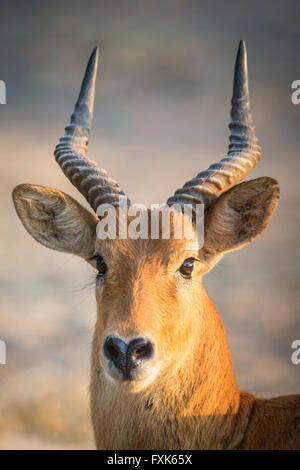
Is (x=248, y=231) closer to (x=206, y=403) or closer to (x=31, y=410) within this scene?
(x=206, y=403)

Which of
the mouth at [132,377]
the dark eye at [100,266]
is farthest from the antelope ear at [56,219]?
the mouth at [132,377]

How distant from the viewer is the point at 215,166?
28.0 ft

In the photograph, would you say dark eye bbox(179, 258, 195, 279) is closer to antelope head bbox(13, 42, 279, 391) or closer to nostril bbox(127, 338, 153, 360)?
antelope head bbox(13, 42, 279, 391)

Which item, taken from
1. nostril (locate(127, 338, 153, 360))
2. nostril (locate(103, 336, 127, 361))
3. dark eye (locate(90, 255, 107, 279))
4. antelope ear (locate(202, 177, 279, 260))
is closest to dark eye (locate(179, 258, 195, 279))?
antelope ear (locate(202, 177, 279, 260))

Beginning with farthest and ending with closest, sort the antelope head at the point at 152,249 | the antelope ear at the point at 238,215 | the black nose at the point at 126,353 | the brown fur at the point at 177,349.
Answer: the antelope ear at the point at 238,215 < the brown fur at the point at 177,349 < the antelope head at the point at 152,249 < the black nose at the point at 126,353

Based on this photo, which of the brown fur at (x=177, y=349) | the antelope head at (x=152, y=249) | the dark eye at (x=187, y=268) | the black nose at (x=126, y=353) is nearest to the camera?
the black nose at (x=126, y=353)

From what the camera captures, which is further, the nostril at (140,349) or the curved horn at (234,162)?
the curved horn at (234,162)

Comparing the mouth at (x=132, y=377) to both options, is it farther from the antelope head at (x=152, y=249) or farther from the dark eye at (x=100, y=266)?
the dark eye at (x=100, y=266)

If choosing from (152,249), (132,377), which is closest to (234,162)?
(152,249)

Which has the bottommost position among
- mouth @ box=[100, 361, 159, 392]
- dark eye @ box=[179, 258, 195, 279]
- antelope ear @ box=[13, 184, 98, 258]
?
mouth @ box=[100, 361, 159, 392]

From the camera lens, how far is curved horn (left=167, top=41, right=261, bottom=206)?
8.24 metres

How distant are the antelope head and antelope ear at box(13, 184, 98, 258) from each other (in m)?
0.01

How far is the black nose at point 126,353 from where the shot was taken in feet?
21.7

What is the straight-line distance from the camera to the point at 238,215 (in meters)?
8.30
